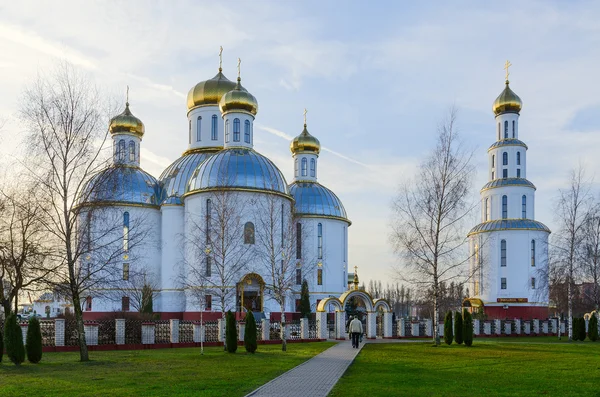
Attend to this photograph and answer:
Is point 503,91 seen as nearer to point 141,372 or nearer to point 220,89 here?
point 220,89

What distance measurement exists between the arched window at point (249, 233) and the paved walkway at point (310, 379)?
1795 centimetres

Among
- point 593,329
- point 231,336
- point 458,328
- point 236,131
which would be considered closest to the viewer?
point 231,336

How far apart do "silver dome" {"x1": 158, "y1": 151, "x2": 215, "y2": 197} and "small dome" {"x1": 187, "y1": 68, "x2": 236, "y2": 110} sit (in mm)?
3657

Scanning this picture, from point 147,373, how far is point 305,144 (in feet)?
122

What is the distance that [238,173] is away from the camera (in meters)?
37.4

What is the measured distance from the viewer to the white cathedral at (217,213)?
36.3 metres

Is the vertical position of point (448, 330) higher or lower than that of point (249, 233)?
lower

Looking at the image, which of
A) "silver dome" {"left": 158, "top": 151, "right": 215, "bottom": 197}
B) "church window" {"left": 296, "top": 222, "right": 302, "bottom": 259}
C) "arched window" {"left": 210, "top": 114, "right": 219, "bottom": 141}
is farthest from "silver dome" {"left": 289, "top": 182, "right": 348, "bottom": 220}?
"silver dome" {"left": 158, "top": 151, "right": 215, "bottom": 197}

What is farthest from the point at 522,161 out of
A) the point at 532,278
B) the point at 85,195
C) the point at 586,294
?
the point at 85,195

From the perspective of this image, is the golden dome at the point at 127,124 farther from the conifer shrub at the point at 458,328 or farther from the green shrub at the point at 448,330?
the conifer shrub at the point at 458,328

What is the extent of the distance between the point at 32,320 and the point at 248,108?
24.5m

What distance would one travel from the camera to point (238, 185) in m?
37.0

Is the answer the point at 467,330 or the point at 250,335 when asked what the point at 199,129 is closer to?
the point at 467,330

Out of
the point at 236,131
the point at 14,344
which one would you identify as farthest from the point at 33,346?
the point at 236,131
